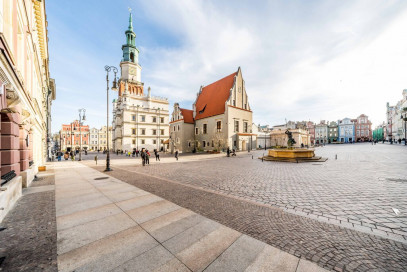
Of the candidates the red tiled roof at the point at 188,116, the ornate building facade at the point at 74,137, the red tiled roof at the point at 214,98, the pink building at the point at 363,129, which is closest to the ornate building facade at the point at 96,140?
the ornate building facade at the point at 74,137

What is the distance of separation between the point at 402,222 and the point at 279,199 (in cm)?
295

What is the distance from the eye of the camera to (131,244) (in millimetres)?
3279

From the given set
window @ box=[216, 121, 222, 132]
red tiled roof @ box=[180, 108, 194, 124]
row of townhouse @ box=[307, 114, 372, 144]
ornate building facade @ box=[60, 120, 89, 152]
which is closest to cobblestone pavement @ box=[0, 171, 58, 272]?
window @ box=[216, 121, 222, 132]

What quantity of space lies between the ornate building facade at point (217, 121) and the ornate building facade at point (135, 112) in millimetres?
5441

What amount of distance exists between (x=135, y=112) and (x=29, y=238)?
42.9 m

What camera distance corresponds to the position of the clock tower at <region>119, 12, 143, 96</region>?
4559 cm

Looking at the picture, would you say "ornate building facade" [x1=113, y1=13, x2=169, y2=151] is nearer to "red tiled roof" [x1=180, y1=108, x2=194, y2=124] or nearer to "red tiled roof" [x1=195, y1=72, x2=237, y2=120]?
"red tiled roof" [x1=180, y1=108, x2=194, y2=124]

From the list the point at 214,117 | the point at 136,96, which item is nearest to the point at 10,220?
the point at 214,117

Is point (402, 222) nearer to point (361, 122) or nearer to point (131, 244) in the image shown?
point (131, 244)

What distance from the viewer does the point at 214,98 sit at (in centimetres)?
3956

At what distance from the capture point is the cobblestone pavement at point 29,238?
8.90 feet

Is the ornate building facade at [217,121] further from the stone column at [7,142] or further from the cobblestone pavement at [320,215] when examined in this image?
the stone column at [7,142]

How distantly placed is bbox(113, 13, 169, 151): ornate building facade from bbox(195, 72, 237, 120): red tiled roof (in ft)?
40.4

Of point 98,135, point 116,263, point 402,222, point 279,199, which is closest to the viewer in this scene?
point 116,263
